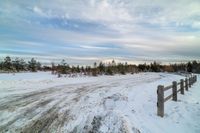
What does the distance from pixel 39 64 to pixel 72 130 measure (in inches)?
3737

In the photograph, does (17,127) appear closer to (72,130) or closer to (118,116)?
(72,130)

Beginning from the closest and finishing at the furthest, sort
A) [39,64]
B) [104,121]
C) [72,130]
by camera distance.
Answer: [72,130], [104,121], [39,64]

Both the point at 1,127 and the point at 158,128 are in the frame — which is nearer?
the point at 1,127

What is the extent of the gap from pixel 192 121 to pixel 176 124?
0.89 metres

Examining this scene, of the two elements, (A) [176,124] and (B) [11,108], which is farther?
(B) [11,108]

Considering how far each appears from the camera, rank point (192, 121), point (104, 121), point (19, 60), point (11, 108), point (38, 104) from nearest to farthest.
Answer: point (104, 121)
point (192, 121)
point (11, 108)
point (38, 104)
point (19, 60)

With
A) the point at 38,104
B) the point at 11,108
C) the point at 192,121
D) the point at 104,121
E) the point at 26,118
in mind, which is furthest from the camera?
the point at 38,104

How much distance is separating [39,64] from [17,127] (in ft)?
309

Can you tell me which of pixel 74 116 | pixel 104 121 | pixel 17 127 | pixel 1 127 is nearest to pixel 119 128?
pixel 104 121

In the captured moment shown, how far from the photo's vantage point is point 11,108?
8.63 m

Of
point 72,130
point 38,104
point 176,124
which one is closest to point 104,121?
point 72,130

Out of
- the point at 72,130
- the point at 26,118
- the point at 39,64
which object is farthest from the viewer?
the point at 39,64

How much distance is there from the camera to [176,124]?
23.8 feet

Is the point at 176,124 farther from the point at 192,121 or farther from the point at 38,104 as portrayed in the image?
the point at 38,104
